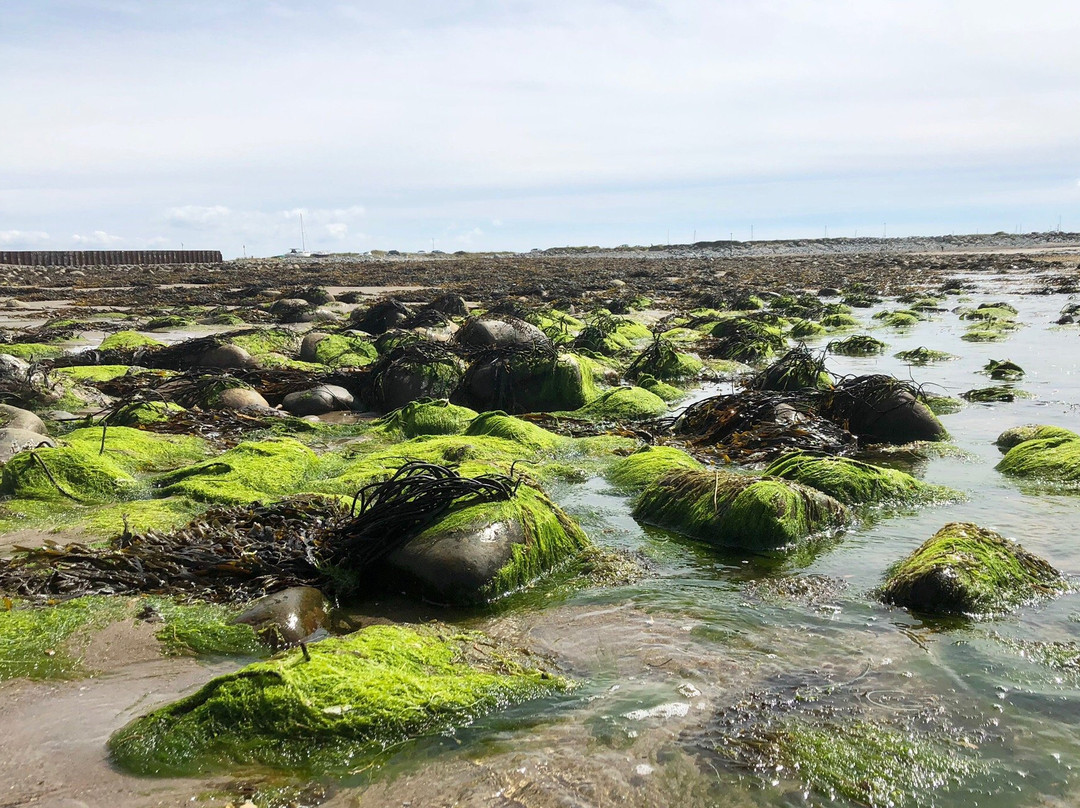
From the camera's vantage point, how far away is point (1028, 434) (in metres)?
7.38

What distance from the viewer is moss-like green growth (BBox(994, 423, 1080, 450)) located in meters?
7.05

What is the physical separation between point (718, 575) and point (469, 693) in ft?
6.35

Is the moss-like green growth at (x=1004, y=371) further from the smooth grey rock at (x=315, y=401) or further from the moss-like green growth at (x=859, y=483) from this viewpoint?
the smooth grey rock at (x=315, y=401)

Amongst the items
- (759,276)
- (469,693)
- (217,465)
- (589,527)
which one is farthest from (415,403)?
(759,276)

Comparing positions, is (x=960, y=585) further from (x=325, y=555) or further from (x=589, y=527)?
(x=325, y=555)

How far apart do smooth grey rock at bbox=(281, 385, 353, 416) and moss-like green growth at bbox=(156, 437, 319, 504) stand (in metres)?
2.32

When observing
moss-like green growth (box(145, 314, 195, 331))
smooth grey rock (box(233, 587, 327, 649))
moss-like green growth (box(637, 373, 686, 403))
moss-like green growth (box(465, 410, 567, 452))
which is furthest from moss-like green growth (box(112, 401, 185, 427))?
moss-like green growth (box(145, 314, 195, 331))

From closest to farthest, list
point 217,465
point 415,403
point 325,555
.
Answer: point 325,555
point 217,465
point 415,403

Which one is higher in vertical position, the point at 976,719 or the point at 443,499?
the point at 443,499

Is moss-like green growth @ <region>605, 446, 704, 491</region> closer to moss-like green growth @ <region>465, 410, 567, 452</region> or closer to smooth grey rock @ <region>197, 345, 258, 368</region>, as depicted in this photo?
moss-like green growth @ <region>465, 410, 567, 452</region>

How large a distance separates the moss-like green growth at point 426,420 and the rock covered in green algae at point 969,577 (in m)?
4.88

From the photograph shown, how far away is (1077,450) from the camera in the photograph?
21.4ft

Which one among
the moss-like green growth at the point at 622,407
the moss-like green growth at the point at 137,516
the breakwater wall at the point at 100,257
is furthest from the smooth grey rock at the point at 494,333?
the breakwater wall at the point at 100,257

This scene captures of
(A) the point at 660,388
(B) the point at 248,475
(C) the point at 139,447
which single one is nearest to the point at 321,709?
(B) the point at 248,475
